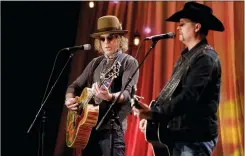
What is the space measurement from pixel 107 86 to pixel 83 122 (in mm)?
355

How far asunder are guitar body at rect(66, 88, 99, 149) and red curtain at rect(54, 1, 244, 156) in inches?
39.7

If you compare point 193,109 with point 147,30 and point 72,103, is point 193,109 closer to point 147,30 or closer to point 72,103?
point 72,103

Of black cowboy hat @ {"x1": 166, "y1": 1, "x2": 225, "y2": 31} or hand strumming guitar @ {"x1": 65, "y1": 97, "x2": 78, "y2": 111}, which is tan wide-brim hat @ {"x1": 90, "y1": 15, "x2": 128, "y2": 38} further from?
black cowboy hat @ {"x1": 166, "y1": 1, "x2": 225, "y2": 31}

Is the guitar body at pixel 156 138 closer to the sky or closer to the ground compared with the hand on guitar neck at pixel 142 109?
closer to the ground

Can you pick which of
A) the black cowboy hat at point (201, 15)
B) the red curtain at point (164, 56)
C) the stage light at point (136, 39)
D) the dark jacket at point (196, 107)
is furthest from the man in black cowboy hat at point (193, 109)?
the stage light at point (136, 39)

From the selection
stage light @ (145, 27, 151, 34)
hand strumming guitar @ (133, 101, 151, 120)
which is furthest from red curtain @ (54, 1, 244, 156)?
hand strumming guitar @ (133, 101, 151, 120)

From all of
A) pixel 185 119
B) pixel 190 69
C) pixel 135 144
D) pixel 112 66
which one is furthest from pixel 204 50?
pixel 135 144

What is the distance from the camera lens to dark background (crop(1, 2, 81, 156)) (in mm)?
5074

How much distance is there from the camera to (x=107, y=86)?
3.17 meters

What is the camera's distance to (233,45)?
3.97 meters

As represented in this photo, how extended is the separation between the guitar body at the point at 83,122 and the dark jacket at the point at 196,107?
818 mm

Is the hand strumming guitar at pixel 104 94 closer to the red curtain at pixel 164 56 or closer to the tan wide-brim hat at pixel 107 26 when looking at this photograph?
the tan wide-brim hat at pixel 107 26

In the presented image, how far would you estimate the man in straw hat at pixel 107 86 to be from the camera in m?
3.04

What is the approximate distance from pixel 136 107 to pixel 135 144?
1.86 m
